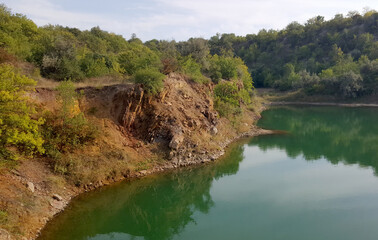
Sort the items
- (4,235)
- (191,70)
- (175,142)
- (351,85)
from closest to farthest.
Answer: (4,235) → (175,142) → (191,70) → (351,85)

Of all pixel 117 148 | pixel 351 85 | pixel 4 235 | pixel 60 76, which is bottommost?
pixel 4 235

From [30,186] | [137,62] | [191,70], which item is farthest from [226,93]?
[30,186]

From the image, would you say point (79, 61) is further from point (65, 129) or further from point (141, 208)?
point (141, 208)

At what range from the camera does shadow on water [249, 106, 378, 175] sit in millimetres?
24203

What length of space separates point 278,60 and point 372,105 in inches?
1456

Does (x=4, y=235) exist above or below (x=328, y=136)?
below

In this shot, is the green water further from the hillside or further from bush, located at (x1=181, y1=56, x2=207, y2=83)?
bush, located at (x1=181, y1=56, x2=207, y2=83)

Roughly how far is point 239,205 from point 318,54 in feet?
253

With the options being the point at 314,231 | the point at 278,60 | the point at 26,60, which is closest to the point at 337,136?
the point at 314,231

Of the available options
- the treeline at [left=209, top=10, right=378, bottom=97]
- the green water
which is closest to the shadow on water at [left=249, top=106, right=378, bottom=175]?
the green water

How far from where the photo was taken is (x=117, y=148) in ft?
59.8

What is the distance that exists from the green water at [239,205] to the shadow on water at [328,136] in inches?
16.6

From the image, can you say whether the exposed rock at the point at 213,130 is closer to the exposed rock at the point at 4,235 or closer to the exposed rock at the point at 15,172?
the exposed rock at the point at 15,172

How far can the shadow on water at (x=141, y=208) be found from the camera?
1278 centimetres
